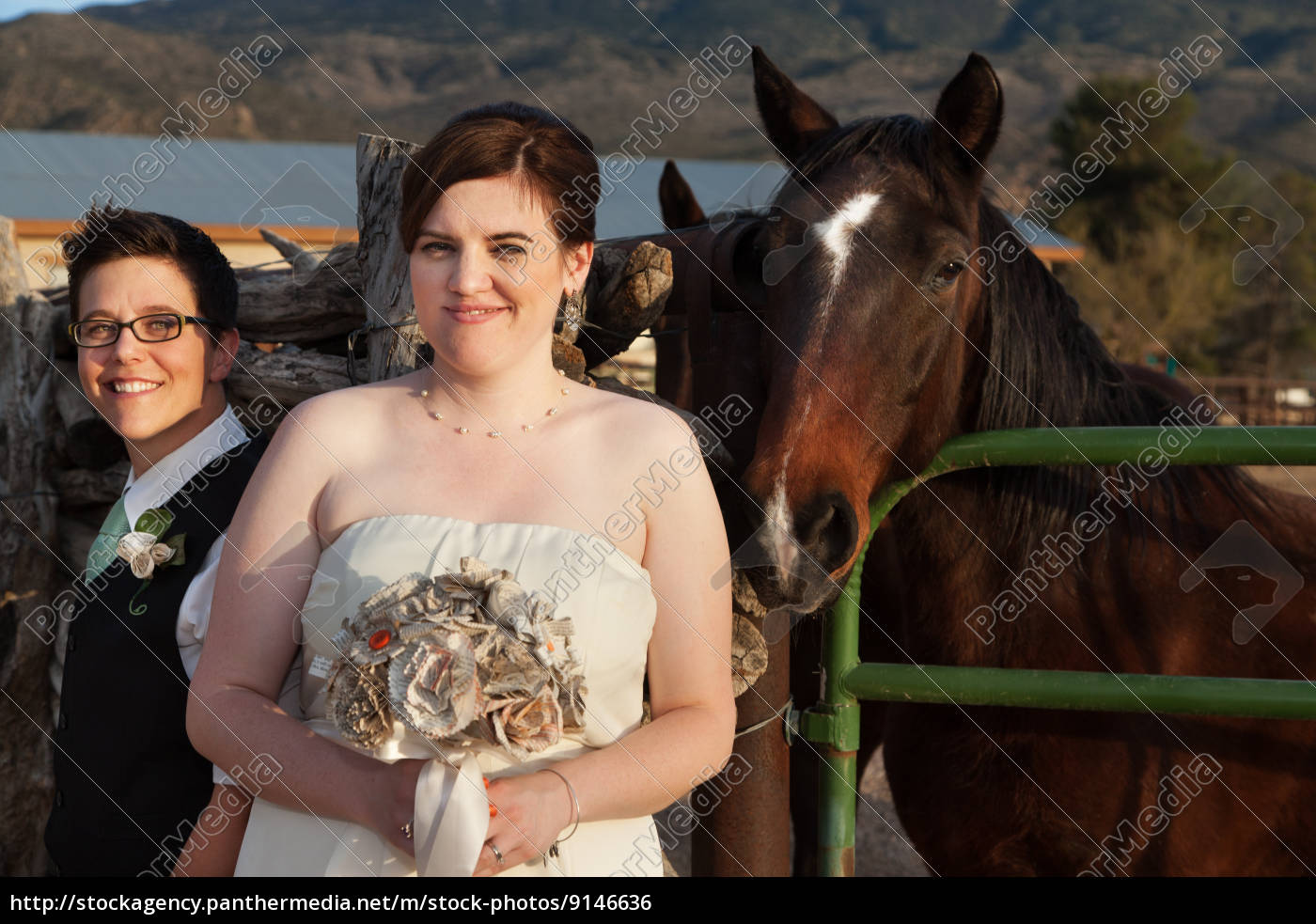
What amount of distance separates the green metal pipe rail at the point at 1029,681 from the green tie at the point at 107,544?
1532mm

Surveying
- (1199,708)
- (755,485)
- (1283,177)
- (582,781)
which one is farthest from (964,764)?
(1283,177)

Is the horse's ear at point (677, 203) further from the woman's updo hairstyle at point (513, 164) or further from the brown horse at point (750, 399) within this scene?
the woman's updo hairstyle at point (513, 164)

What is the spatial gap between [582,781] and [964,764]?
1211mm

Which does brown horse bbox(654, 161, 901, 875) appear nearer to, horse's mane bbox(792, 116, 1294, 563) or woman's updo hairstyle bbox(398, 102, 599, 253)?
horse's mane bbox(792, 116, 1294, 563)

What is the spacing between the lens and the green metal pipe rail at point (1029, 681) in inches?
69.2

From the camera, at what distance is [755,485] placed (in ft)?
6.33

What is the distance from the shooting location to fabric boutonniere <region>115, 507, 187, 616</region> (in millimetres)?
1971

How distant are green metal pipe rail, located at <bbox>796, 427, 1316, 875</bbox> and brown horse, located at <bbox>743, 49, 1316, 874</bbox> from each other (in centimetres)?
15

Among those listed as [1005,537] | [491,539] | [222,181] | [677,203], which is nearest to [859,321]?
[1005,537]

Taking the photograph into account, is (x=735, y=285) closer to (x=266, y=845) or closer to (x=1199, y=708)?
(x=1199, y=708)

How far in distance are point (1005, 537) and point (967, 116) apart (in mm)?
1003

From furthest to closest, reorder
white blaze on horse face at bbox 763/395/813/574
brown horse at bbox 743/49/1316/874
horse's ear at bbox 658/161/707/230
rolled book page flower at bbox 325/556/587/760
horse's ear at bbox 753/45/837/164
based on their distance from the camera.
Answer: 1. horse's ear at bbox 658/161/707/230
2. horse's ear at bbox 753/45/837/164
3. brown horse at bbox 743/49/1316/874
4. white blaze on horse face at bbox 763/395/813/574
5. rolled book page flower at bbox 325/556/587/760

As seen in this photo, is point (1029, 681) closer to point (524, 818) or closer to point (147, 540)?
point (524, 818)

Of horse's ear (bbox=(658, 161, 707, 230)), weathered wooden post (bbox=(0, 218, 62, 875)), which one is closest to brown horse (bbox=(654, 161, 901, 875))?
horse's ear (bbox=(658, 161, 707, 230))
